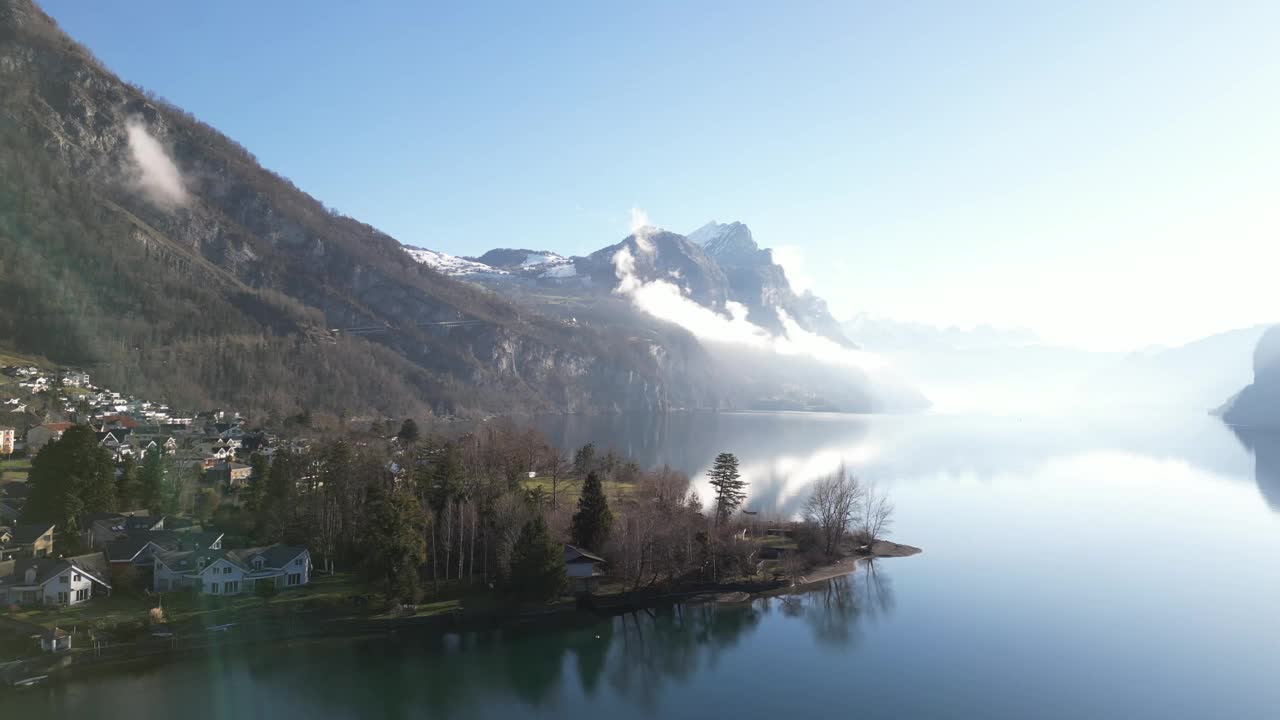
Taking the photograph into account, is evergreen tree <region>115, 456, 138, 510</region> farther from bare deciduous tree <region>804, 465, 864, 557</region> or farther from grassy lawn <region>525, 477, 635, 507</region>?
bare deciduous tree <region>804, 465, 864, 557</region>

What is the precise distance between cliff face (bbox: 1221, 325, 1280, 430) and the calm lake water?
154m

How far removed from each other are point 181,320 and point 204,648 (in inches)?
3917

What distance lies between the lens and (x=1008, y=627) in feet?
105

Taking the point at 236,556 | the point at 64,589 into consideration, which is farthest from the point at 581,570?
the point at 64,589

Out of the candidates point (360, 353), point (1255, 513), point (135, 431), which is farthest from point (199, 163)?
point (1255, 513)

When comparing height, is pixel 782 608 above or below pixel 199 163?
below

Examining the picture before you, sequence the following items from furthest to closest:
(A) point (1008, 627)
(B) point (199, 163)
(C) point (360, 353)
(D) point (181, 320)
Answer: (B) point (199, 163), (C) point (360, 353), (D) point (181, 320), (A) point (1008, 627)

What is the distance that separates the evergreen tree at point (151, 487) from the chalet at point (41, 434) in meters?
13.5

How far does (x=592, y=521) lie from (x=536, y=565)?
648 cm

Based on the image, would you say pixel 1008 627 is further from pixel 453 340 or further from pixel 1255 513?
pixel 453 340

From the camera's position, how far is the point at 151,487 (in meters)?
40.6

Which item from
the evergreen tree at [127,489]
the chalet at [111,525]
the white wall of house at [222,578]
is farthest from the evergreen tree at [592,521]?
the evergreen tree at [127,489]

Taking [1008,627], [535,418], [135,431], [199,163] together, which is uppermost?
[199,163]

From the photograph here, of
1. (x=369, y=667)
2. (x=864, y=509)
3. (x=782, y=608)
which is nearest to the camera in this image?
(x=369, y=667)
